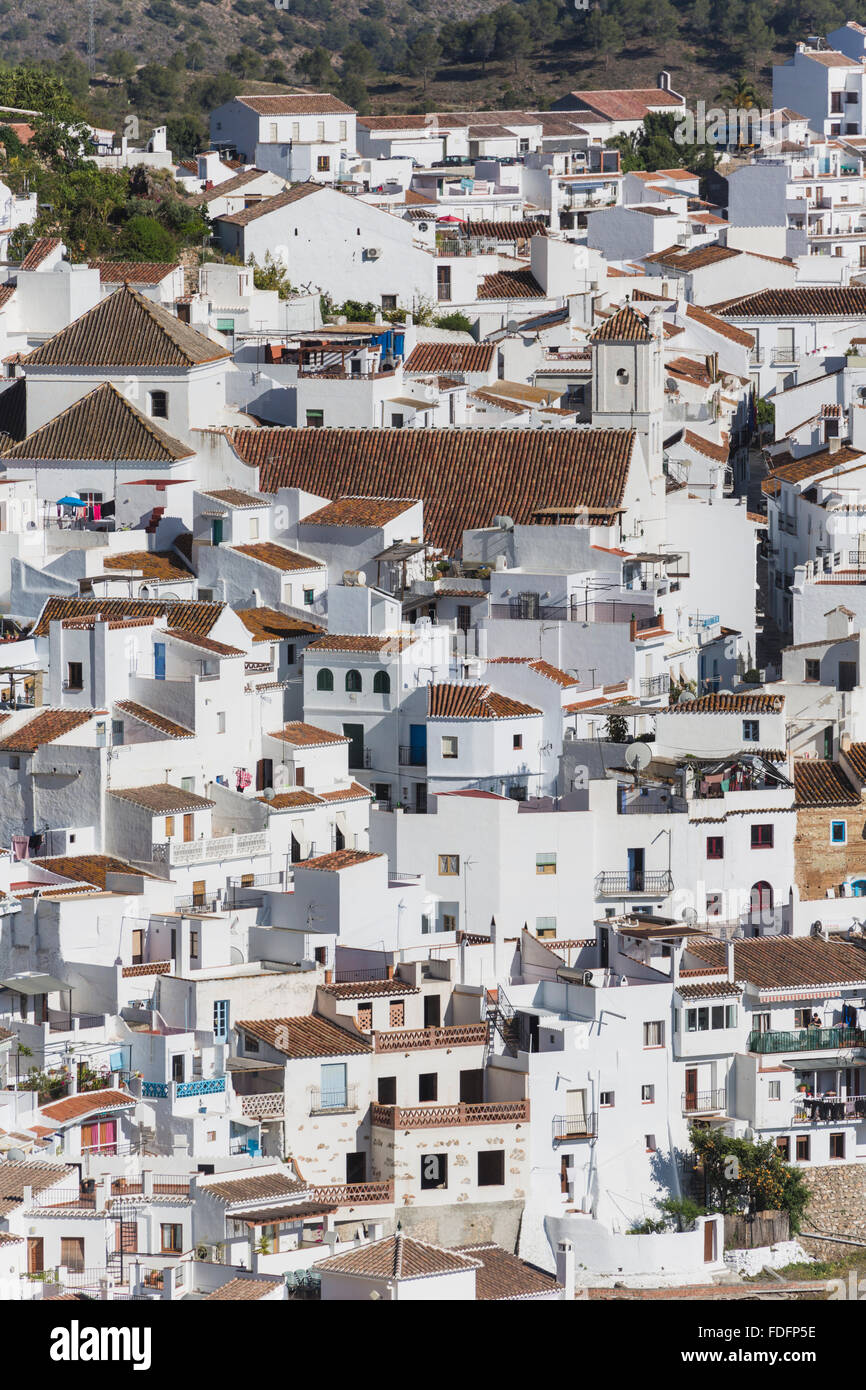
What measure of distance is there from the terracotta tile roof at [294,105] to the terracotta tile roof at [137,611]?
39.2 meters

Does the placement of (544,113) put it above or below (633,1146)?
above

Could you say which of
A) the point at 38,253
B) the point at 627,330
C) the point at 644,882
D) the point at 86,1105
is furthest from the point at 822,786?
the point at 38,253

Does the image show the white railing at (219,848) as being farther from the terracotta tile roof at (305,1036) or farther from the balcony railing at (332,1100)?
the balcony railing at (332,1100)

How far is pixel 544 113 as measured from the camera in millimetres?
87438

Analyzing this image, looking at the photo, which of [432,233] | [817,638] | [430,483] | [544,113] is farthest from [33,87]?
[817,638]

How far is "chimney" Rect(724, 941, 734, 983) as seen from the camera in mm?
32312

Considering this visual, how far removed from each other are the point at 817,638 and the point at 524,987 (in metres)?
11.6

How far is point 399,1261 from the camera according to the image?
24.8m

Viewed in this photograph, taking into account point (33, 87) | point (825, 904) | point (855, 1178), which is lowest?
point (855, 1178)

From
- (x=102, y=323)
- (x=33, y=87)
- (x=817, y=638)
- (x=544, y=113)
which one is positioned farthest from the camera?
(x=544, y=113)

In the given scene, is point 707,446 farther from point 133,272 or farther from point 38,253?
point 38,253

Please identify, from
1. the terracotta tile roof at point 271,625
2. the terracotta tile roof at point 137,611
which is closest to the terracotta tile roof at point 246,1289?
the terracotta tile roof at point 137,611

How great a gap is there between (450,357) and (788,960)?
20.8m

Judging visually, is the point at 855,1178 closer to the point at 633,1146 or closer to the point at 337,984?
the point at 633,1146
